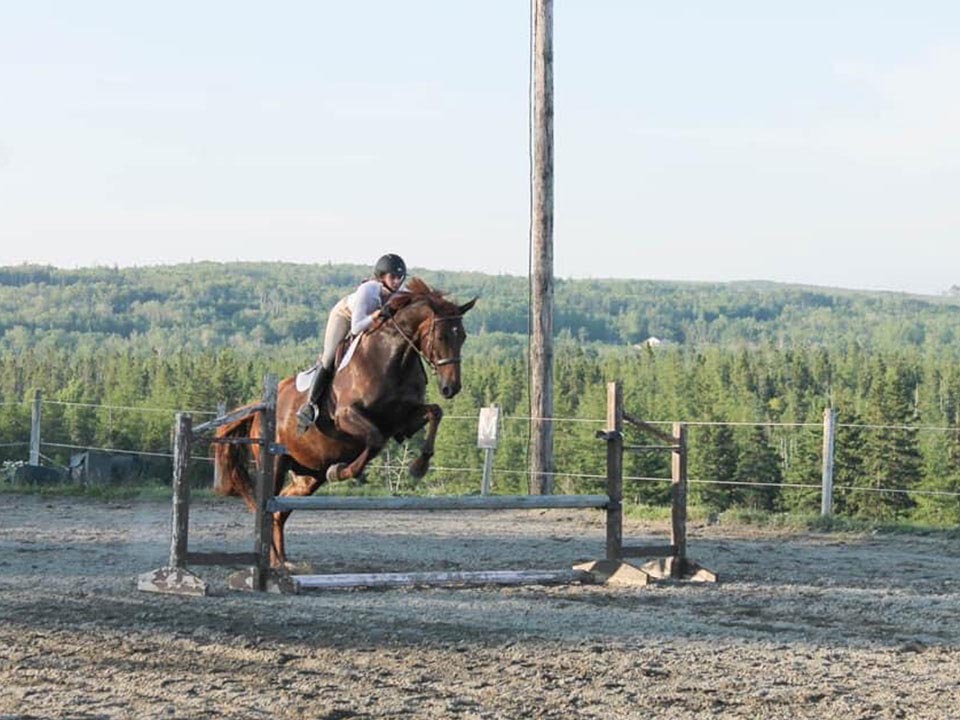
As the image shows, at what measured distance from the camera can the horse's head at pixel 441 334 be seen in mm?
10805

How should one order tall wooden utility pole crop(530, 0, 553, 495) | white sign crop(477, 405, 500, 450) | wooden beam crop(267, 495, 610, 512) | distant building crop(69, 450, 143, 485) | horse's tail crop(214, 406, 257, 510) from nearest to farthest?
1. wooden beam crop(267, 495, 610, 512)
2. horse's tail crop(214, 406, 257, 510)
3. tall wooden utility pole crop(530, 0, 553, 495)
4. white sign crop(477, 405, 500, 450)
5. distant building crop(69, 450, 143, 485)

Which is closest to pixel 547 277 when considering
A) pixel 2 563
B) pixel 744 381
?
pixel 2 563

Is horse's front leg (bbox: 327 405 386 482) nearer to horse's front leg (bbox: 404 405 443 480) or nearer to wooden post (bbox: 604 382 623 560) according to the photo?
horse's front leg (bbox: 404 405 443 480)

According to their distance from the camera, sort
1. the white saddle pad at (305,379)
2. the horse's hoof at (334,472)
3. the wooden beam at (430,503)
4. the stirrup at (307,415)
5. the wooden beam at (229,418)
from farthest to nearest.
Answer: the white saddle pad at (305,379), the stirrup at (307,415), the horse's hoof at (334,472), the wooden beam at (229,418), the wooden beam at (430,503)

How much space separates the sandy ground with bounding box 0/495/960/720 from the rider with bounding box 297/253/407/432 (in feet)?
5.29

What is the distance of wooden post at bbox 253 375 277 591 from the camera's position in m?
11.0

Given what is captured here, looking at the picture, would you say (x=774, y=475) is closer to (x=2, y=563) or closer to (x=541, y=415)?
(x=541, y=415)

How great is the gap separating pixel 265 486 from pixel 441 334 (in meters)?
1.81

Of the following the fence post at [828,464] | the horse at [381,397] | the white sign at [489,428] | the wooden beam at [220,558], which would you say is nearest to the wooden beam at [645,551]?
the horse at [381,397]

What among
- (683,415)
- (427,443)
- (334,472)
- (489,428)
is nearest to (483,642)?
(427,443)

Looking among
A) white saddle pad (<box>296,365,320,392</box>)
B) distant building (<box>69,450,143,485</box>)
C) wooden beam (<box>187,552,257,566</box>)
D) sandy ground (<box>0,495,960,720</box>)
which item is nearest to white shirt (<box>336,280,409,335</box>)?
white saddle pad (<box>296,365,320,392</box>)

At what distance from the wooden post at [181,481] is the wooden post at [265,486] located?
54 centimetres

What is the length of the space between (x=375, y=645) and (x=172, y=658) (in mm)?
1217

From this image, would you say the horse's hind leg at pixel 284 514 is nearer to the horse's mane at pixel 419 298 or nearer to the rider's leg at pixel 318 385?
the rider's leg at pixel 318 385
